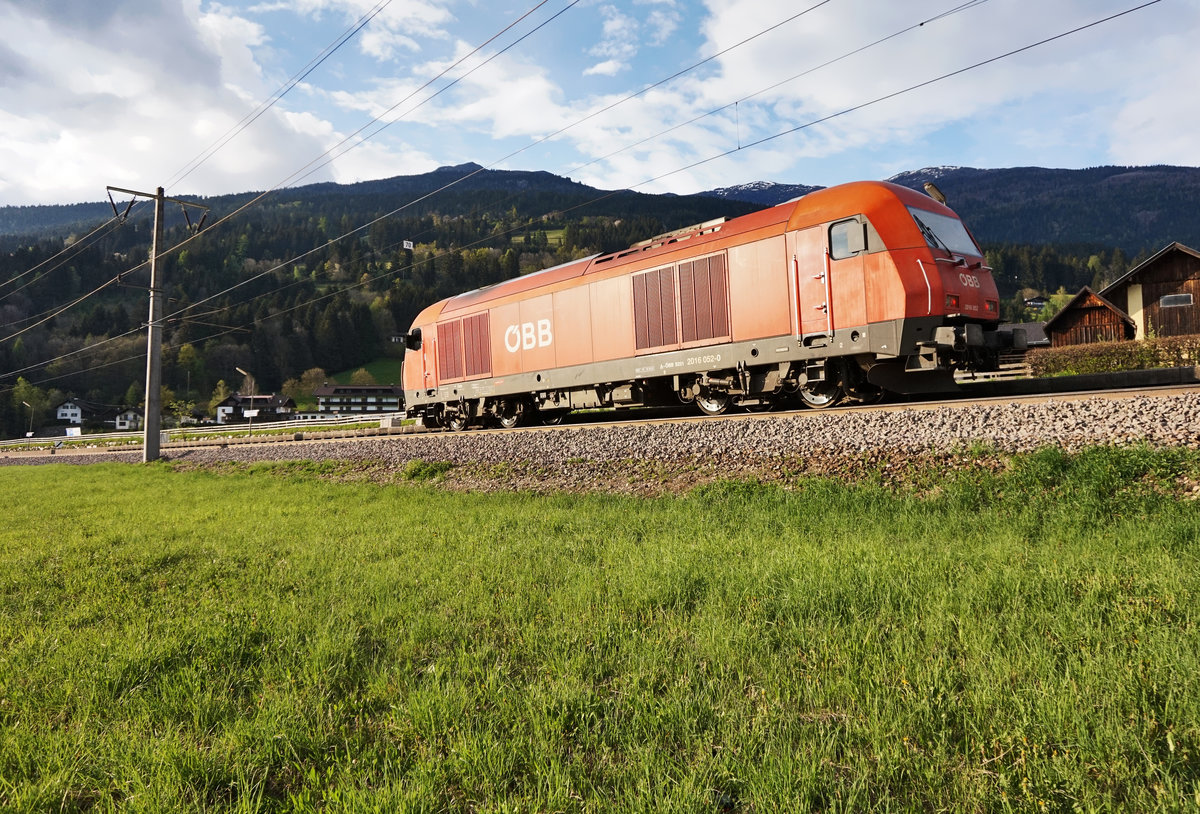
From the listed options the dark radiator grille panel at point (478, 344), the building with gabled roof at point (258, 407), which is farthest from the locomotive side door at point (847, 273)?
the building with gabled roof at point (258, 407)

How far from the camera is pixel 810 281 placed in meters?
12.0

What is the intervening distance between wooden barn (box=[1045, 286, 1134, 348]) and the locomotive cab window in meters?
2.06

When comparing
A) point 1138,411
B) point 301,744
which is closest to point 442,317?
point 1138,411

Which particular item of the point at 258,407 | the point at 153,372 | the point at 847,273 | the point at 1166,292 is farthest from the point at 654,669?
the point at 258,407

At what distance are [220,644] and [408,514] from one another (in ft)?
17.6

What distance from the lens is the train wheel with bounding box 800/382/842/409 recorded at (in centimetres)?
1253

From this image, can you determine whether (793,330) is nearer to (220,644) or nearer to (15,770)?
(220,644)

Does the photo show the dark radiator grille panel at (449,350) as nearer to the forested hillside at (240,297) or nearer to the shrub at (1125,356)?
the shrub at (1125,356)

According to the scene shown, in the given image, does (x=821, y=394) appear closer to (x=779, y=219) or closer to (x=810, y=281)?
(x=810, y=281)

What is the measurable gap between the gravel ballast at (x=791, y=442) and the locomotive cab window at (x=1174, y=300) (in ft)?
126

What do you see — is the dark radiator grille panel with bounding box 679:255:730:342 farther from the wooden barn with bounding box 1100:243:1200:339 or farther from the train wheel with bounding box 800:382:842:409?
the wooden barn with bounding box 1100:243:1200:339

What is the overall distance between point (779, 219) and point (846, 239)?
1621 mm

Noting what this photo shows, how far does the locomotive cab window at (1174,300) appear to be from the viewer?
36094 millimetres

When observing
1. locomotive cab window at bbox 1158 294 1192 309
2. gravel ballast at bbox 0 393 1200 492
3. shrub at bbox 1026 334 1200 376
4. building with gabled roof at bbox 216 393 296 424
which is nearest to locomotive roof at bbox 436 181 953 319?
gravel ballast at bbox 0 393 1200 492
